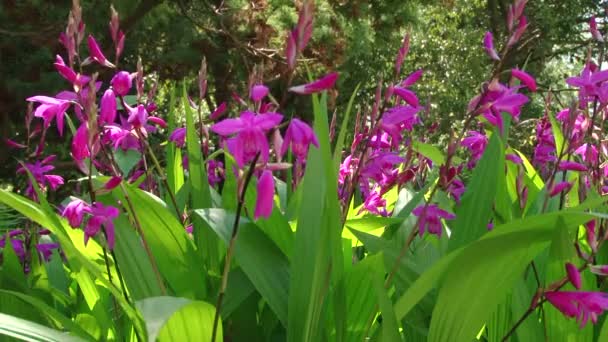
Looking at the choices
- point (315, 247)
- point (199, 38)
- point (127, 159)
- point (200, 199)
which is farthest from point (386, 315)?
point (199, 38)

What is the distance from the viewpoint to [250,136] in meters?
0.81

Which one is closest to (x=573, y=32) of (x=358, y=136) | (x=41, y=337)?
(x=358, y=136)

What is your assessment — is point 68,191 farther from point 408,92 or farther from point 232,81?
point 408,92

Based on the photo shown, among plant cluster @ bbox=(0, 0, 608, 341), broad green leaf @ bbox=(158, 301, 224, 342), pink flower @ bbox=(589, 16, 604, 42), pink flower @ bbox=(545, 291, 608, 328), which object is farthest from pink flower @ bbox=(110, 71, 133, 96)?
pink flower @ bbox=(589, 16, 604, 42)

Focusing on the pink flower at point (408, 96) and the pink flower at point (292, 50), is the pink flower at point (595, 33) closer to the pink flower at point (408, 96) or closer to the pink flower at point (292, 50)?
the pink flower at point (408, 96)

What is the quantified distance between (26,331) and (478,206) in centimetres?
73

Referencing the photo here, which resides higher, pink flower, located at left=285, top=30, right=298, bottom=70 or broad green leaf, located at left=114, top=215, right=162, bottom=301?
pink flower, located at left=285, top=30, right=298, bottom=70

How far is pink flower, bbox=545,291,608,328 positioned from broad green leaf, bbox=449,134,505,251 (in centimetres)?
23

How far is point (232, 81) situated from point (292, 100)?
2.60 feet

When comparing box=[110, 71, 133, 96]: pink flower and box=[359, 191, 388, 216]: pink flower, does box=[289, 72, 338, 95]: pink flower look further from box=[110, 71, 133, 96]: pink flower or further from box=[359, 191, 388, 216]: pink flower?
box=[359, 191, 388, 216]: pink flower

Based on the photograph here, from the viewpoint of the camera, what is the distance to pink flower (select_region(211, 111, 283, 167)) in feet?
2.64

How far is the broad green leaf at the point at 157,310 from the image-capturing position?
72 centimetres

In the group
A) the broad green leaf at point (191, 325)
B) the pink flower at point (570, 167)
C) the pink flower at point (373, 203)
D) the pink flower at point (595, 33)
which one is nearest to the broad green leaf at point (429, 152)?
the pink flower at point (373, 203)

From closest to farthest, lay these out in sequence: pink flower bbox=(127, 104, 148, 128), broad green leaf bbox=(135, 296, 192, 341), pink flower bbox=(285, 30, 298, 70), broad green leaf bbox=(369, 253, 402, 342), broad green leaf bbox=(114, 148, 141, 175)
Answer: broad green leaf bbox=(135, 296, 192, 341) < pink flower bbox=(285, 30, 298, 70) < broad green leaf bbox=(369, 253, 402, 342) < pink flower bbox=(127, 104, 148, 128) < broad green leaf bbox=(114, 148, 141, 175)
